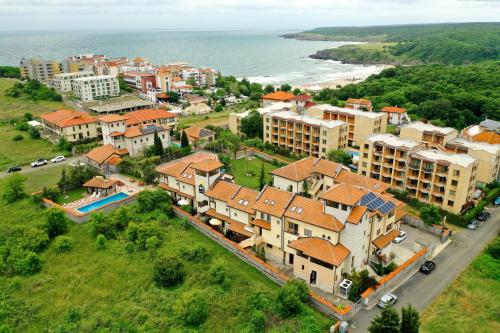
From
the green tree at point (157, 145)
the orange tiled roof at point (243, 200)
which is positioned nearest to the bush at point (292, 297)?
the orange tiled roof at point (243, 200)

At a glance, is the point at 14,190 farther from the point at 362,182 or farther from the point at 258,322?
the point at 362,182

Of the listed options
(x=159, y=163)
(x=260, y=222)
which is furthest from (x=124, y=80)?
(x=260, y=222)

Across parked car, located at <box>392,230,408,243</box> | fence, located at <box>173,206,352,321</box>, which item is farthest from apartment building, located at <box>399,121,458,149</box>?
fence, located at <box>173,206,352,321</box>

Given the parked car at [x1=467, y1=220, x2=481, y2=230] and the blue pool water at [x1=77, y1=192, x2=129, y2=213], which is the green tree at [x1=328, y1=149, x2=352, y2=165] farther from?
the blue pool water at [x1=77, y1=192, x2=129, y2=213]

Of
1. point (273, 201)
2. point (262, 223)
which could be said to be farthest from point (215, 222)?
point (273, 201)

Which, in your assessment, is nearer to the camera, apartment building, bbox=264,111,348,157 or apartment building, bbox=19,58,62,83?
apartment building, bbox=264,111,348,157

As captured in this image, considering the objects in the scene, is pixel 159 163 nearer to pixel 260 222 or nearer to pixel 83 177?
pixel 83 177

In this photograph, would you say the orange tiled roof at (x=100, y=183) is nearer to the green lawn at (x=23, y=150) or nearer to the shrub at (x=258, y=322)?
the green lawn at (x=23, y=150)
